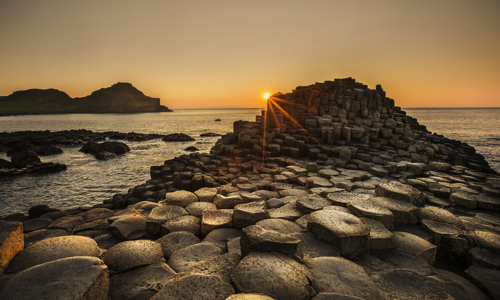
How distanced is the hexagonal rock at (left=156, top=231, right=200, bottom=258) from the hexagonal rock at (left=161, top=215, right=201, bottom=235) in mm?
199

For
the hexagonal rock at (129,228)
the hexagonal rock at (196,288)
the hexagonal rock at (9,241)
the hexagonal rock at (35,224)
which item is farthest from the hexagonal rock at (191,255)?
the hexagonal rock at (35,224)

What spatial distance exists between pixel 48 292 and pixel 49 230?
148 inches

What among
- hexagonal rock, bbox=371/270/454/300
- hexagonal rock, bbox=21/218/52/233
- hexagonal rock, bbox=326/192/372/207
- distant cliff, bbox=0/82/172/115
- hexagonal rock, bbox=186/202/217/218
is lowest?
hexagonal rock, bbox=21/218/52/233

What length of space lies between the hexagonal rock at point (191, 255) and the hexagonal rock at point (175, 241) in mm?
201

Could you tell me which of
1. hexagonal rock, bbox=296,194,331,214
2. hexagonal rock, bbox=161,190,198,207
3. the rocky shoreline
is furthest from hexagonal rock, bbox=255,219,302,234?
hexagonal rock, bbox=161,190,198,207

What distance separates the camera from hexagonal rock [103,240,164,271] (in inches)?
108

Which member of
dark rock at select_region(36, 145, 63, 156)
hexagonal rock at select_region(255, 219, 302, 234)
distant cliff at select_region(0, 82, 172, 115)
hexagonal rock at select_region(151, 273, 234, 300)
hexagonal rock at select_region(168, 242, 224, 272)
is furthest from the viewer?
distant cliff at select_region(0, 82, 172, 115)

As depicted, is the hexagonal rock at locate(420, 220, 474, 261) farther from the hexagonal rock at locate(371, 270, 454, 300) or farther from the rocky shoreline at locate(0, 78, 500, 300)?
the hexagonal rock at locate(371, 270, 454, 300)

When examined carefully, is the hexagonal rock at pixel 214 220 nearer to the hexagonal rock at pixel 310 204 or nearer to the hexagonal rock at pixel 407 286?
the hexagonal rock at pixel 310 204

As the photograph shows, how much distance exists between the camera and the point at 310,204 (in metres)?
4.40

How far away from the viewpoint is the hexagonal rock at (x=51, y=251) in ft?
8.35

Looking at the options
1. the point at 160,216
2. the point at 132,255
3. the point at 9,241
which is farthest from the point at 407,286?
the point at 9,241

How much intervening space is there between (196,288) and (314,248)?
5.88 feet

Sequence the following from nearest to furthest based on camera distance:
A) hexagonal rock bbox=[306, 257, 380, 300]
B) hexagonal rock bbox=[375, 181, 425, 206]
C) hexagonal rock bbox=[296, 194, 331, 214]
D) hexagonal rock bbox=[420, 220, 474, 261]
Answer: hexagonal rock bbox=[306, 257, 380, 300], hexagonal rock bbox=[420, 220, 474, 261], hexagonal rock bbox=[296, 194, 331, 214], hexagonal rock bbox=[375, 181, 425, 206]
